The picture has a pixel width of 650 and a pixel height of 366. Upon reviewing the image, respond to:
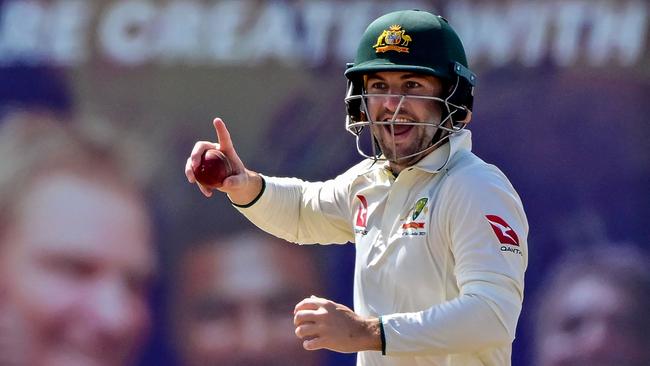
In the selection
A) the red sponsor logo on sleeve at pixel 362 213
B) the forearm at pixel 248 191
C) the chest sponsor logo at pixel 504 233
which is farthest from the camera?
the forearm at pixel 248 191

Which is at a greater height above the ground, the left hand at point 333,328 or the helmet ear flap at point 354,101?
the helmet ear flap at point 354,101

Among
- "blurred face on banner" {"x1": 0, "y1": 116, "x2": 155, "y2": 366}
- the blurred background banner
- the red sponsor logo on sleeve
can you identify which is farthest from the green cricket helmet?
"blurred face on banner" {"x1": 0, "y1": 116, "x2": 155, "y2": 366}

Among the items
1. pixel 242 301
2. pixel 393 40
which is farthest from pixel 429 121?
pixel 242 301

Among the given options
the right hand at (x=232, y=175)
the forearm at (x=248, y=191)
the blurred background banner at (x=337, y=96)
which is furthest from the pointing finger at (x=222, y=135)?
the blurred background banner at (x=337, y=96)

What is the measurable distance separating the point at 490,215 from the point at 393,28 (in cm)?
57

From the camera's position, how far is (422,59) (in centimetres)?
314

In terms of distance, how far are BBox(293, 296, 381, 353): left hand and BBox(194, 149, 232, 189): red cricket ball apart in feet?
1.97

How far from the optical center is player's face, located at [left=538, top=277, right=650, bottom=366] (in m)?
5.16

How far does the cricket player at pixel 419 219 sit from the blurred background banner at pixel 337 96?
1.74 m

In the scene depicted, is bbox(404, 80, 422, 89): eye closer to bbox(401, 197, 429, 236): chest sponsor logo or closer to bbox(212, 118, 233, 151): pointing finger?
bbox(401, 197, 429, 236): chest sponsor logo

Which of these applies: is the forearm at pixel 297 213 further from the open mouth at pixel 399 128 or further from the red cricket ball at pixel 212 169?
the open mouth at pixel 399 128

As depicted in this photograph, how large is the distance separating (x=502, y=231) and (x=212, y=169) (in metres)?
0.80

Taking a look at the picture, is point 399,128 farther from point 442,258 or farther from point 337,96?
point 337,96

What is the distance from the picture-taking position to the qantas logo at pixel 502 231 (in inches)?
115
